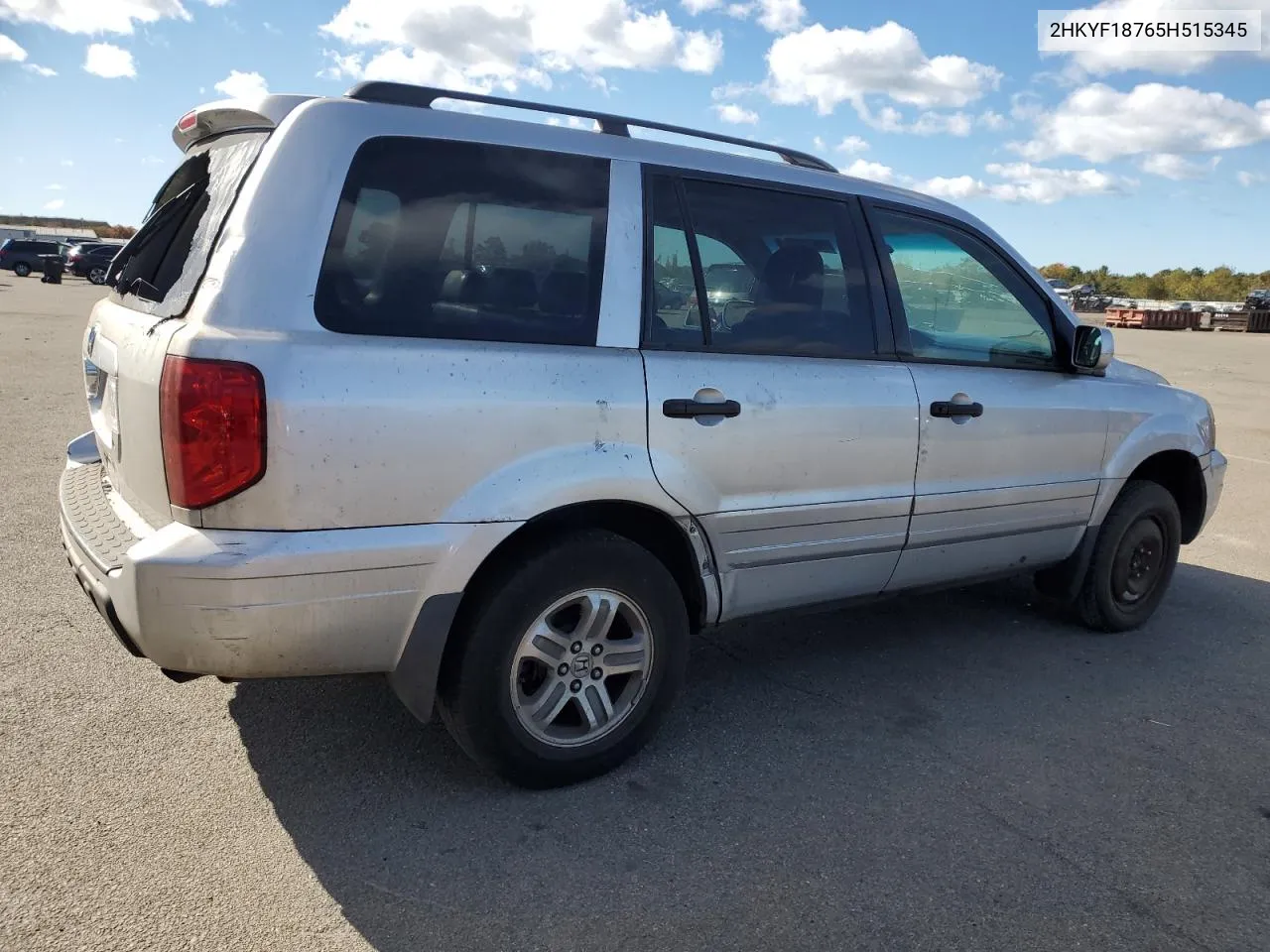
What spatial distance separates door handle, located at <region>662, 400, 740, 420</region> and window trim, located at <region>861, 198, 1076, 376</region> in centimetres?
91

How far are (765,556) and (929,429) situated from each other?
2.79 ft

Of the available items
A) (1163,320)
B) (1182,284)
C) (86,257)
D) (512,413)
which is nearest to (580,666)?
(512,413)

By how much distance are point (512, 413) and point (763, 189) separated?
1392mm

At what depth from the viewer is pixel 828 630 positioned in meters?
4.67

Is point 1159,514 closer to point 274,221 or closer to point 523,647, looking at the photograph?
point 523,647

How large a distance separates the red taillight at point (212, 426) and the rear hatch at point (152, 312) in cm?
10

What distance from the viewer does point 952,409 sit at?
377 cm

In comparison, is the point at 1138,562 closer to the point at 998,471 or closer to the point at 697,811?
the point at 998,471

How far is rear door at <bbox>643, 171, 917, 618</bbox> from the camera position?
313 centimetres

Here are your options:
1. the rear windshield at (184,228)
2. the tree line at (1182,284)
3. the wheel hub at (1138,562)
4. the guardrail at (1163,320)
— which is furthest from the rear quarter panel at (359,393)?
the tree line at (1182,284)

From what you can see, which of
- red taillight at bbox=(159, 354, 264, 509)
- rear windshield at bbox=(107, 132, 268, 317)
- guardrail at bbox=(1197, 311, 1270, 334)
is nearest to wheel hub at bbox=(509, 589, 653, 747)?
red taillight at bbox=(159, 354, 264, 509)

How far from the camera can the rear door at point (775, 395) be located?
10.3 feet

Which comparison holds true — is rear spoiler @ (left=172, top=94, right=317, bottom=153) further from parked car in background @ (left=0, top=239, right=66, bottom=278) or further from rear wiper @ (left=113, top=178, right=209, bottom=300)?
parked car in background @ (left=0, top=239, right=66, bottom=278)

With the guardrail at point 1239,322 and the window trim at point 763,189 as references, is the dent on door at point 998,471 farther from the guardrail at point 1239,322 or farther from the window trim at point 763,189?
the guardrail at point 1239,322
